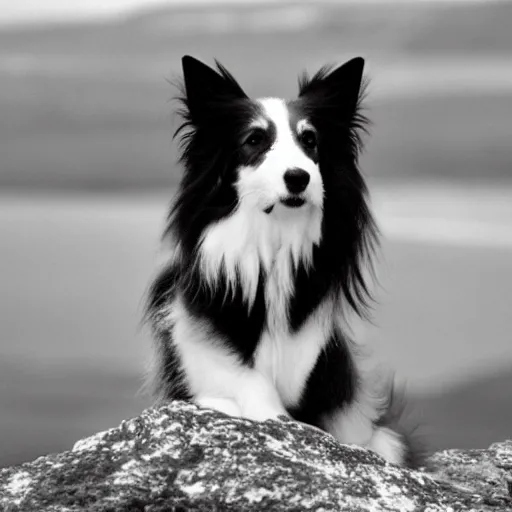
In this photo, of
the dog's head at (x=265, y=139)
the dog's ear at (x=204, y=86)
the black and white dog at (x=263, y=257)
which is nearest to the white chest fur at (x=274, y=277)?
the black and white dog at (x=263, y=257)

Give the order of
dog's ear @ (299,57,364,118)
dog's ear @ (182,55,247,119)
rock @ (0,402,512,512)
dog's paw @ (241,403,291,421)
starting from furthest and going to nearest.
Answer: dog's ear @ (299,57,364,118) → dog's ear @ (182,55,247,119) → dog's paw @ (241,403,291,421) → rock @ (0,402,512,512)

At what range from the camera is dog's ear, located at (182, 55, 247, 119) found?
502 cm

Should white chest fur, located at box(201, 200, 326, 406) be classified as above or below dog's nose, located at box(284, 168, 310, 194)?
below

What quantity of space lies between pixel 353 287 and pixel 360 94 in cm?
90

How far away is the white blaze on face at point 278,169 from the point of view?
4.63 metres

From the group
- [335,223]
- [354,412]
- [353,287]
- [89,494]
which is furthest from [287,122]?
[89,494]

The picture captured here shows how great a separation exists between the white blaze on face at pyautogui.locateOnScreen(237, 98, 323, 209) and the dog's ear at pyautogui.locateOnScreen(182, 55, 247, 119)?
23 cm

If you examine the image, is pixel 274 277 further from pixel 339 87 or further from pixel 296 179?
pixel 339 87

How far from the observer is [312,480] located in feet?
14.0

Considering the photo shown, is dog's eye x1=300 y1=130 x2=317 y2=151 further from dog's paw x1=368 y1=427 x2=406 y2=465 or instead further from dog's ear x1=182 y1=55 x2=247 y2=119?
dog's paw x1=368 y1=427 x2=406 y2=465

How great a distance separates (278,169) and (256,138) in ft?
0.84

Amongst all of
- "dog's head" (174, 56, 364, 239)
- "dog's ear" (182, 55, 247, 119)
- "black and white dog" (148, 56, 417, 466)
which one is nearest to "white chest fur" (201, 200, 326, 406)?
"black and white dog" (148, 56, 417, 466)

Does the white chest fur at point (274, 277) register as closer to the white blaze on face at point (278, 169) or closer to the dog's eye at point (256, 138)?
the white blaze on face at point (278, 169)

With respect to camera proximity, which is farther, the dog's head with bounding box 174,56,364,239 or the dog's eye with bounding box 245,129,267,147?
the dog's eye with bounding box 245,129,267,147
